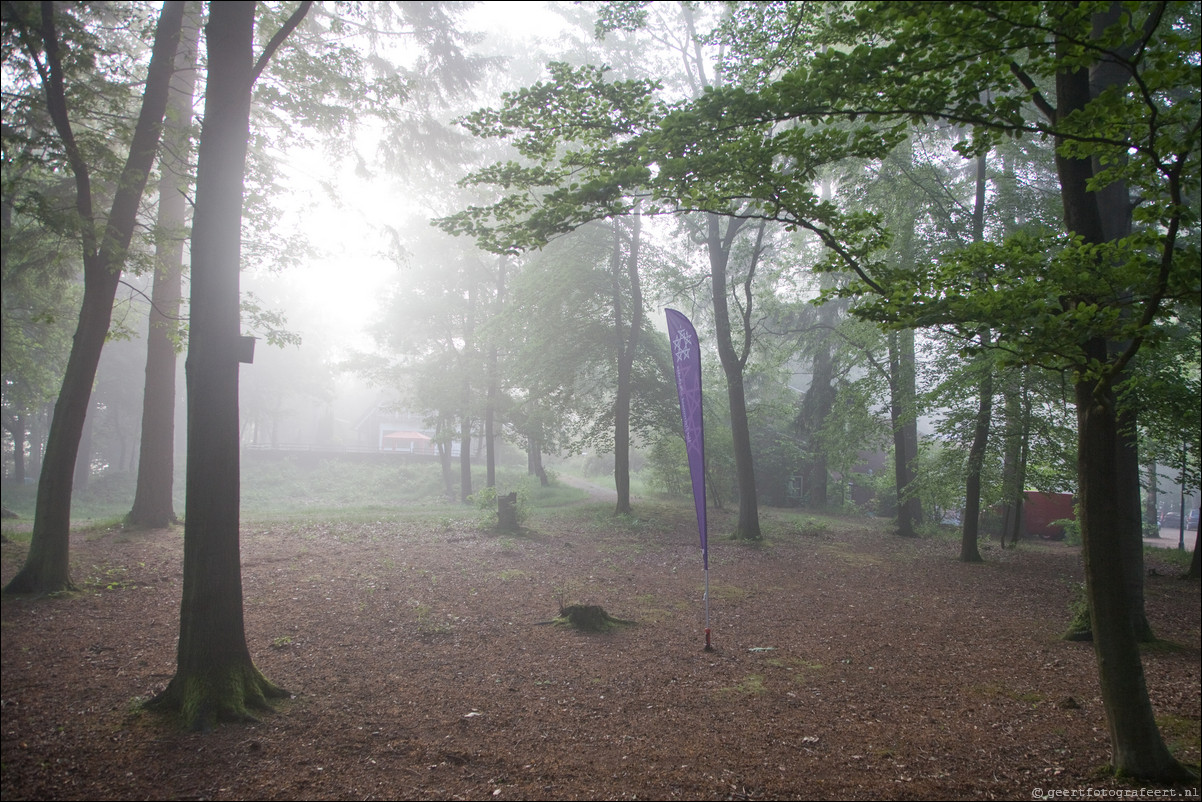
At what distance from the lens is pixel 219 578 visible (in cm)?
500

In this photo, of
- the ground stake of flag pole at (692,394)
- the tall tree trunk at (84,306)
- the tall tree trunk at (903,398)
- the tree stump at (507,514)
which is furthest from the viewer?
the tree stump at (507,514)

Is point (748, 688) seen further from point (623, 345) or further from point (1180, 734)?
point (623, 345)

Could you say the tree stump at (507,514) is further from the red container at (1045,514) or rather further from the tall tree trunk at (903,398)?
Answer: the red container at (1045,514)

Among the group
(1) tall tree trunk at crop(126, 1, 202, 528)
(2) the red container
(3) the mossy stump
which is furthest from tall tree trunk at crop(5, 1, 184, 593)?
(2) the red container

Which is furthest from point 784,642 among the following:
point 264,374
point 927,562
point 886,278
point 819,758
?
point 264,374

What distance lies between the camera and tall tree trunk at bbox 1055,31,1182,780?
3.76 metres

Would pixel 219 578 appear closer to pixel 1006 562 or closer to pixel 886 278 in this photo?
pixel 886 278

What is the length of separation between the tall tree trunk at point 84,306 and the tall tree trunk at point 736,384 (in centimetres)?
1046

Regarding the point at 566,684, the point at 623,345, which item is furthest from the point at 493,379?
the point at 566,684

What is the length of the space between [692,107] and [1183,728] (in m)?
5.60

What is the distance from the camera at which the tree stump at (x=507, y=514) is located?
45.6ft

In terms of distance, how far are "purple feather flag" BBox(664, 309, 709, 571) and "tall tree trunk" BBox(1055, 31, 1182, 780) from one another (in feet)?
11.6

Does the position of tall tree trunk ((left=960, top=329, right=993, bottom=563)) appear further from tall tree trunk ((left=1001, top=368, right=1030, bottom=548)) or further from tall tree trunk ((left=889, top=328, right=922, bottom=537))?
tall tree trunk ((left=889, top=328, right=922, bottom=537))

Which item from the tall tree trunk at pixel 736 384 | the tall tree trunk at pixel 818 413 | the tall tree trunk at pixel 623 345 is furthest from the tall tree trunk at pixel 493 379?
the tall tree trunk at pixel 818 413
